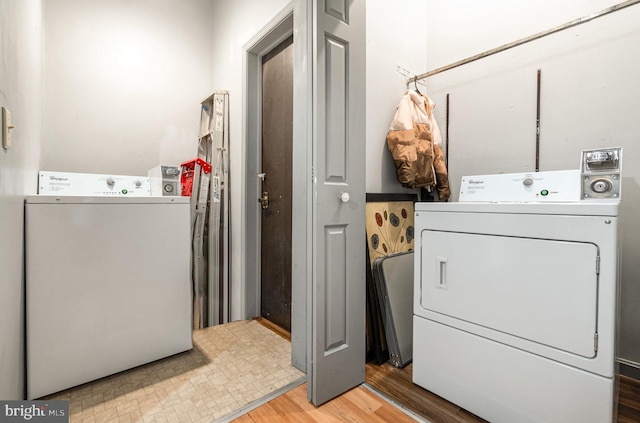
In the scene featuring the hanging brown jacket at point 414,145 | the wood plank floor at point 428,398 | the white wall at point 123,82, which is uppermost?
the white wall at point 123,82

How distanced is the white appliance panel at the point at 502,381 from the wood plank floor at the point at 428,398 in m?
0.04

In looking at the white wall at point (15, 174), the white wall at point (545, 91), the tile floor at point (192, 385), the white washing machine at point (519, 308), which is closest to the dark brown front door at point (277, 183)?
the tile floor at point (192, 385)

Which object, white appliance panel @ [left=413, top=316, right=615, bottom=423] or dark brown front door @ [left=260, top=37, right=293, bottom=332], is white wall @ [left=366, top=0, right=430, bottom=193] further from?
white appliance panel @ [left=413, top=316, right=615, bottom=423]

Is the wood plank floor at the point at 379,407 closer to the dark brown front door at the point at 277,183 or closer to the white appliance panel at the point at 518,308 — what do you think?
the white appliance panel at the point at 518,308

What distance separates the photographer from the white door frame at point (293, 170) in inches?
63.2

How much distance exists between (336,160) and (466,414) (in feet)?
4.26

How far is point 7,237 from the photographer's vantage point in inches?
40.3

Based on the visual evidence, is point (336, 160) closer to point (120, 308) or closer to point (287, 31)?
point (287, 31)

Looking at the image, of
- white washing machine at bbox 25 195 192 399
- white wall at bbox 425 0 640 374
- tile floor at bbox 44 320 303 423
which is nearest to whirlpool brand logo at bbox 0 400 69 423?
tile floor at bbox 44 320 303 423

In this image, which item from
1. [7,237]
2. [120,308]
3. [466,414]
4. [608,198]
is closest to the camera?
[7,237]

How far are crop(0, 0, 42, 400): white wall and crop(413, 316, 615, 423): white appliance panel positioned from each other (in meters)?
1.65

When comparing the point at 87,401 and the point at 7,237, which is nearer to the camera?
the point at 7,237

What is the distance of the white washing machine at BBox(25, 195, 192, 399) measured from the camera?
1.36m

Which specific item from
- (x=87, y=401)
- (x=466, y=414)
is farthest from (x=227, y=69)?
(x=466, y=414)
